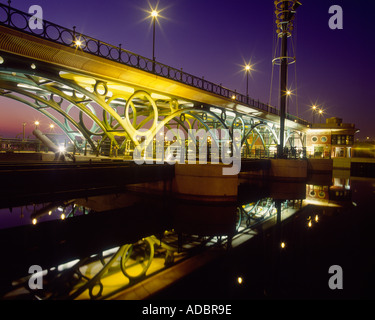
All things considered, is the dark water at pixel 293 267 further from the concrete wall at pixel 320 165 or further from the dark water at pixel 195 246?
the concrete wall at pixel 320 165

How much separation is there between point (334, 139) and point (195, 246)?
58.0 metres

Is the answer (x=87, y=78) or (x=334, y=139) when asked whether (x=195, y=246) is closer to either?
(x=87, y=78)

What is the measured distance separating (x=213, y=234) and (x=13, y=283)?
6.98 m

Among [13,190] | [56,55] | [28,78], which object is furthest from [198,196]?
[28,78]

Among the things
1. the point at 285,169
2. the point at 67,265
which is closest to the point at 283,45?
the point at 285,169

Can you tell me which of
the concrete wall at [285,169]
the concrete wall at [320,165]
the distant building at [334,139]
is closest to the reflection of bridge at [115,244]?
the concrete wall at [285,169]

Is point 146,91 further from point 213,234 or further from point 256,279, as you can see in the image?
point 256,279

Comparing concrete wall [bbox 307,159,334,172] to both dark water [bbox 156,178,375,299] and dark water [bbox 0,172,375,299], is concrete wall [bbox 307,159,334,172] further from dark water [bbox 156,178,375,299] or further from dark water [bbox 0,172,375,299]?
dark water [bbox 156,178,375,299]

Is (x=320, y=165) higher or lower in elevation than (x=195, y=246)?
higher

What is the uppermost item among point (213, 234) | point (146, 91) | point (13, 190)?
point (146, 91)

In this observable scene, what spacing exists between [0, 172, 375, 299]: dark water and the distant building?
1742 inches

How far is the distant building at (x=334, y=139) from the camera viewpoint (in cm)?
5491

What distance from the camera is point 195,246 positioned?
9102 millimetres

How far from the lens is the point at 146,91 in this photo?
20391 millimetres
